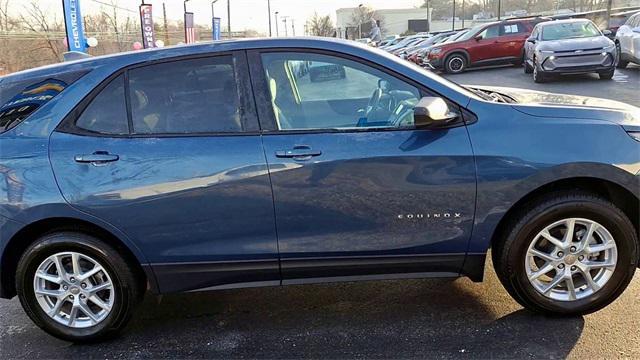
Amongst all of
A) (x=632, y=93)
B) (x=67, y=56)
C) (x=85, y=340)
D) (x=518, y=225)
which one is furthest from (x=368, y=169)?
(x=632, y=93)

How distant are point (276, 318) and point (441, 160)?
1.44 metres

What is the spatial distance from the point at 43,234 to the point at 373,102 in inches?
82.2

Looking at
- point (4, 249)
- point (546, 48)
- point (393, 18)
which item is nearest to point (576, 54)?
point (546, 48)

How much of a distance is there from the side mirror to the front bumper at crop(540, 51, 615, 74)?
34.8 ft

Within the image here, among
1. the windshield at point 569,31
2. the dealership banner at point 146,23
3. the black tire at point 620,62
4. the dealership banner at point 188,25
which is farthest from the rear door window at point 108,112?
the dealership banner at point 188,25

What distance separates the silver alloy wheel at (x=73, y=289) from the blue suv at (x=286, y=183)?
1 centimetres

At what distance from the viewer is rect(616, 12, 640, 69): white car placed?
12.7 m

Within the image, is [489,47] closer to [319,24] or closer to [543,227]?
[543,227]

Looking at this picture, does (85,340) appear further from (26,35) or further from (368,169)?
(26,35)

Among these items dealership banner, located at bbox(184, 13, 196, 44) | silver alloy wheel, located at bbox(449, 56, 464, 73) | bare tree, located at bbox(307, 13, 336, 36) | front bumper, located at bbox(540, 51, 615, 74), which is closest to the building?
bare tree, located at bbox(307, 13, 336, 36)

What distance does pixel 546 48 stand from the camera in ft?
39.6

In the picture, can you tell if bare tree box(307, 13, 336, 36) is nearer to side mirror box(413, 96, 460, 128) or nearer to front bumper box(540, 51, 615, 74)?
front bumper box(540, 51, 615, 74)

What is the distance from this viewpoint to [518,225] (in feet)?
9.16

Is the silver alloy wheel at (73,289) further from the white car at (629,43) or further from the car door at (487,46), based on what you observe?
the car door at (487,46)
